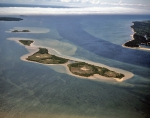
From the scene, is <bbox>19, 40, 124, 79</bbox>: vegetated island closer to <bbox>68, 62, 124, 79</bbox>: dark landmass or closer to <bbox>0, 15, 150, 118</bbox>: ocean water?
<bbox>68, 62, 124, 79</bbox>: dark landmass

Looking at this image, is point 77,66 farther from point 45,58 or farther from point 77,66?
point 45,58

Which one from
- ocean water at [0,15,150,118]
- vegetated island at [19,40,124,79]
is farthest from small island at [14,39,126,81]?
ocean water at [0,15,150,118]

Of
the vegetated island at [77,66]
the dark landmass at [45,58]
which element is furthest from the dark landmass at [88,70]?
the dark landmass at [45,58]

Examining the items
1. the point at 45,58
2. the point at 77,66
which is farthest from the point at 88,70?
the point at 45,58

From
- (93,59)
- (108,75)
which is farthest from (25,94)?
(93,59)

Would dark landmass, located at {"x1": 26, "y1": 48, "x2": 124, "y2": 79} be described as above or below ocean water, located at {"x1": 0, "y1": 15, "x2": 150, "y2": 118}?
above

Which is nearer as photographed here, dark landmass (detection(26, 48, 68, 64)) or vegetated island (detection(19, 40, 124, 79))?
vegetated island (detection(19, 40, 124, 79))

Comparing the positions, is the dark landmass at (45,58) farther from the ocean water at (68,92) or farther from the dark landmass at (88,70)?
the dark landmass at (88,70)

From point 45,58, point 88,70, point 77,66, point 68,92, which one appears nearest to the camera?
point 68,92
